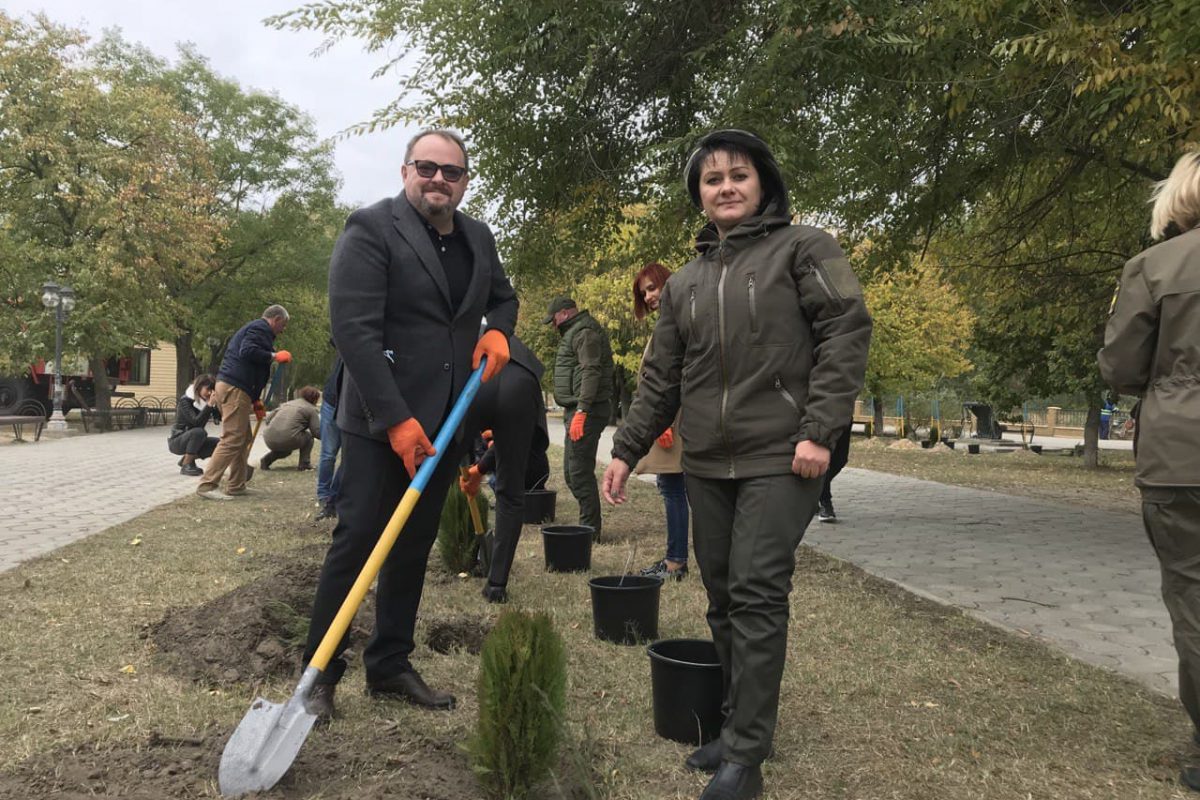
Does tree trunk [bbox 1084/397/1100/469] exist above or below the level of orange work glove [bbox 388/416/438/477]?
below

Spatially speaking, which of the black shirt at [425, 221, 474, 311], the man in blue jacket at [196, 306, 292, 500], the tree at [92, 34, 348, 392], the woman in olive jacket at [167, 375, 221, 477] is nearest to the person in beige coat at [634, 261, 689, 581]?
the black shirt at [425, 221, 474, 311]

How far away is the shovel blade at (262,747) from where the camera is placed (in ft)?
8.66

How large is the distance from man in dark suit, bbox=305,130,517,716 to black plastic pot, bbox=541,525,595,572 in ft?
7.97

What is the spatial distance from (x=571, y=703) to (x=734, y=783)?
0.98 meters

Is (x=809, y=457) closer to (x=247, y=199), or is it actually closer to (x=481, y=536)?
(x=481, y=536)

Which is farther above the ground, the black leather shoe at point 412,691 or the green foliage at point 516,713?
the green foliage at point 516,713

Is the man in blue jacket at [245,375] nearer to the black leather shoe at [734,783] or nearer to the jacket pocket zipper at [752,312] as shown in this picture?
the jacket pocket zipper at [752,312]

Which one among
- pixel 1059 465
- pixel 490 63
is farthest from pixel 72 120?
pixel 1059 465

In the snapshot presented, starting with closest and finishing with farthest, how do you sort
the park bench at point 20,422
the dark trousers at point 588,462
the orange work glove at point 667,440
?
1. the orange work glove at point 667,440
2. the dark trousers at point 588,462
3. the park bench at point 20,422

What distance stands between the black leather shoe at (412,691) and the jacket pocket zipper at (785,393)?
5.73ft

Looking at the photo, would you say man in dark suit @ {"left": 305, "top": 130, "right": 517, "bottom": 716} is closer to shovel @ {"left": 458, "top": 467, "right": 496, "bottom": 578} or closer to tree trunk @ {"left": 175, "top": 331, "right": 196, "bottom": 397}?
shovel @ {"left": 458, "top": 467, "right": 496, "bottom": 578}

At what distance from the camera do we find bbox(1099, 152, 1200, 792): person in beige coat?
9.39ft

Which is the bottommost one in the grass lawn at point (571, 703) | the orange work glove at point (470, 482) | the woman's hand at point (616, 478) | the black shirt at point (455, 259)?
the grass lawn at point (571, 703)

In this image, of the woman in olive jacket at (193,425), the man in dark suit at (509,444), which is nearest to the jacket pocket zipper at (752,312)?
the man in dark suit at (509,444)
